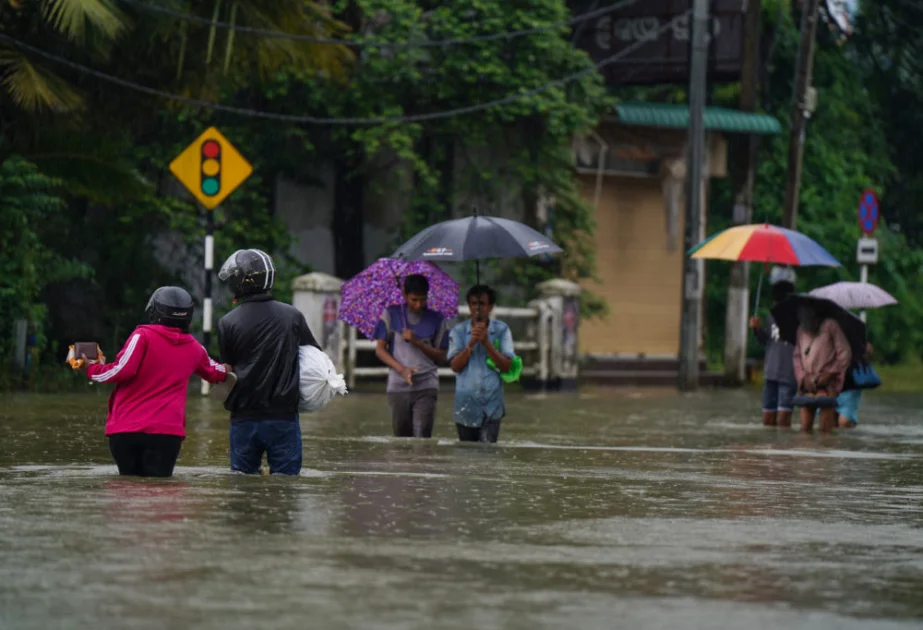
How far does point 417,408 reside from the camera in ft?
56.3

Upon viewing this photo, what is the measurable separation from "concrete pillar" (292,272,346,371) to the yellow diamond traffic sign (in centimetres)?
270

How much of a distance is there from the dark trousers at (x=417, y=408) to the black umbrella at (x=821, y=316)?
5226 mm

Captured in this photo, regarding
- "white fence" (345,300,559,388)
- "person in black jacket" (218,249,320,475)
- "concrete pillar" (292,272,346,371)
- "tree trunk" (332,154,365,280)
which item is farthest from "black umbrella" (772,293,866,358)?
"tree trunk" (332,154,365,280)

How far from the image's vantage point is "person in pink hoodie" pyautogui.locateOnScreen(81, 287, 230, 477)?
11977 mm

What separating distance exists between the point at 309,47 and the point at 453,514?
16.3 metres

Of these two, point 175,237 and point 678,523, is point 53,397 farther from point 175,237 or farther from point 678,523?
point 678,523

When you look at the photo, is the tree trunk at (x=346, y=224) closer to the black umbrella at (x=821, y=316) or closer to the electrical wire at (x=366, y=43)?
the electrical wire at (x=366, y=43)

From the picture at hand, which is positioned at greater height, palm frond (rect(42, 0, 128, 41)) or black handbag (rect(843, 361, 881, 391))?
palm frond (rect(42, 0, 128, 41))

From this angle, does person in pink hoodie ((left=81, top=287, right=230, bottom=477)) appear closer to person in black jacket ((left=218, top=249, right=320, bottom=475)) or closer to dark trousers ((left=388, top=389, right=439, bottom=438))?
person in black jacket ((left=218, top=249, right=320, bottom=475))

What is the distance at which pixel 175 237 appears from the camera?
3127 cm

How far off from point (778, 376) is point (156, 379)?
10.9m

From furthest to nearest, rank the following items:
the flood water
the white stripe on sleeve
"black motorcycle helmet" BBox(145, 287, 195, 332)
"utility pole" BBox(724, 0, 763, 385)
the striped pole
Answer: "utility pole" BBox(724, 0, 763, 385)
the striped pole
"black motorcycle helmet" BBox(145, 287, 195, 332)
the white stripe on sleeve
the flood water

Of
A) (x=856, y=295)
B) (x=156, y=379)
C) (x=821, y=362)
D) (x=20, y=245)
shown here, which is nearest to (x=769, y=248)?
(x=856, y=295)

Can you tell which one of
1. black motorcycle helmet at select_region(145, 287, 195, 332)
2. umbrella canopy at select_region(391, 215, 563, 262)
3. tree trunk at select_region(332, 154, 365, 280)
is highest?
tree trunk at select_region(332, 154, 365, 280)
